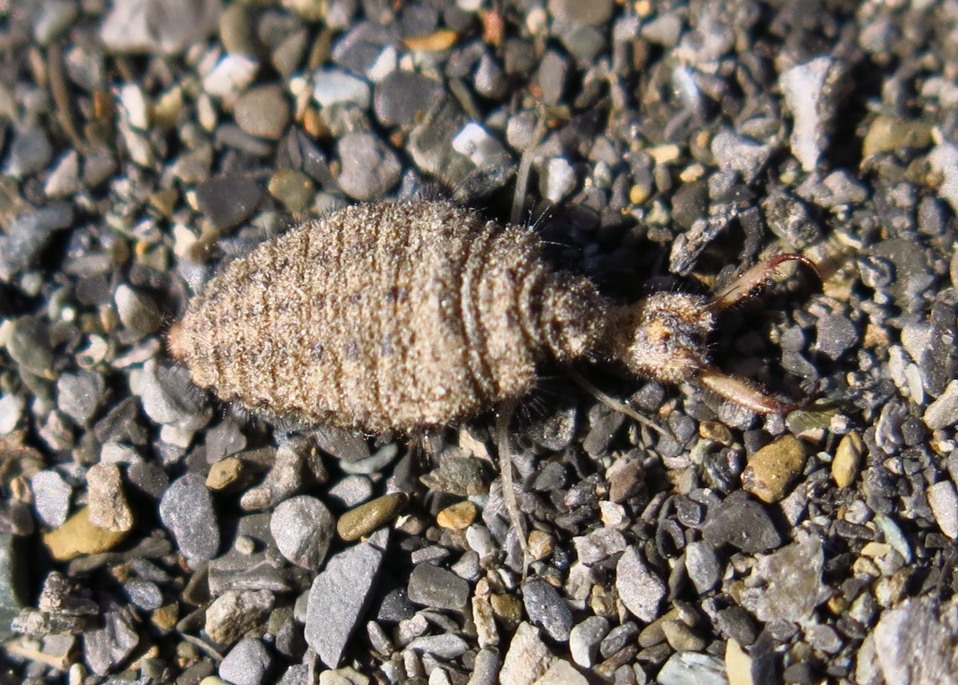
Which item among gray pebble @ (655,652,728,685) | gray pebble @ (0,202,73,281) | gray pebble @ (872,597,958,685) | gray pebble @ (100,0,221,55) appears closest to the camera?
gray pebble @ (872,597,958,685)

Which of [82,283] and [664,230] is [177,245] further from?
[664,230]

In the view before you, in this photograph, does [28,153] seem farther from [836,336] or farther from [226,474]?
[836,336]

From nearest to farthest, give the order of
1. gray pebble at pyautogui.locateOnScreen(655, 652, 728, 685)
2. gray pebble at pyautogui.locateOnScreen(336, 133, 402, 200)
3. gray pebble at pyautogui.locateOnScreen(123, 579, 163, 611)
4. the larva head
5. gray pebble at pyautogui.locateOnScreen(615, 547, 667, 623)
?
gray pebble at pyautogui.locateOnScreen(655, 652, 728, 685) < gray pebble at pyautogui.locateOnScreen(615, 547, 667, 623) < the larva head < gray pebble at pyautogui.locateOnScreen(123, 579, 163, 611) < gray pebble at pyautogui.locateOnScreen(336, 133, 402, 200)

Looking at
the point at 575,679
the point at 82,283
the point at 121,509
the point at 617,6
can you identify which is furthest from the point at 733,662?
the point at 82,283

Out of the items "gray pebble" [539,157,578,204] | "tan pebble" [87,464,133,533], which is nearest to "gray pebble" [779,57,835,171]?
"gray pebble" [539,157,578,204]

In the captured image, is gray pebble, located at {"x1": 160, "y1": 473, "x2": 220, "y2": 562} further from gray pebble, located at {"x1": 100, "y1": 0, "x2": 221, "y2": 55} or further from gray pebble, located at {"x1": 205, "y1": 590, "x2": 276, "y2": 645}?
gray pebble, located at {"x1": 100, "y1": 0, "x2": 221, "y2": 55}

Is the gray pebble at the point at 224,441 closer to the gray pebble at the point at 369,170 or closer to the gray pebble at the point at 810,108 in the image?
the gray pebble at the point at 369,170

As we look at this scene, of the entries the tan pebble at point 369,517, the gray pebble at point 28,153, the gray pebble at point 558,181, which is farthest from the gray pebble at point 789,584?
the gray pebble at point 28,153

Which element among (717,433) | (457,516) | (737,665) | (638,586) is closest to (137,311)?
(457,516)
